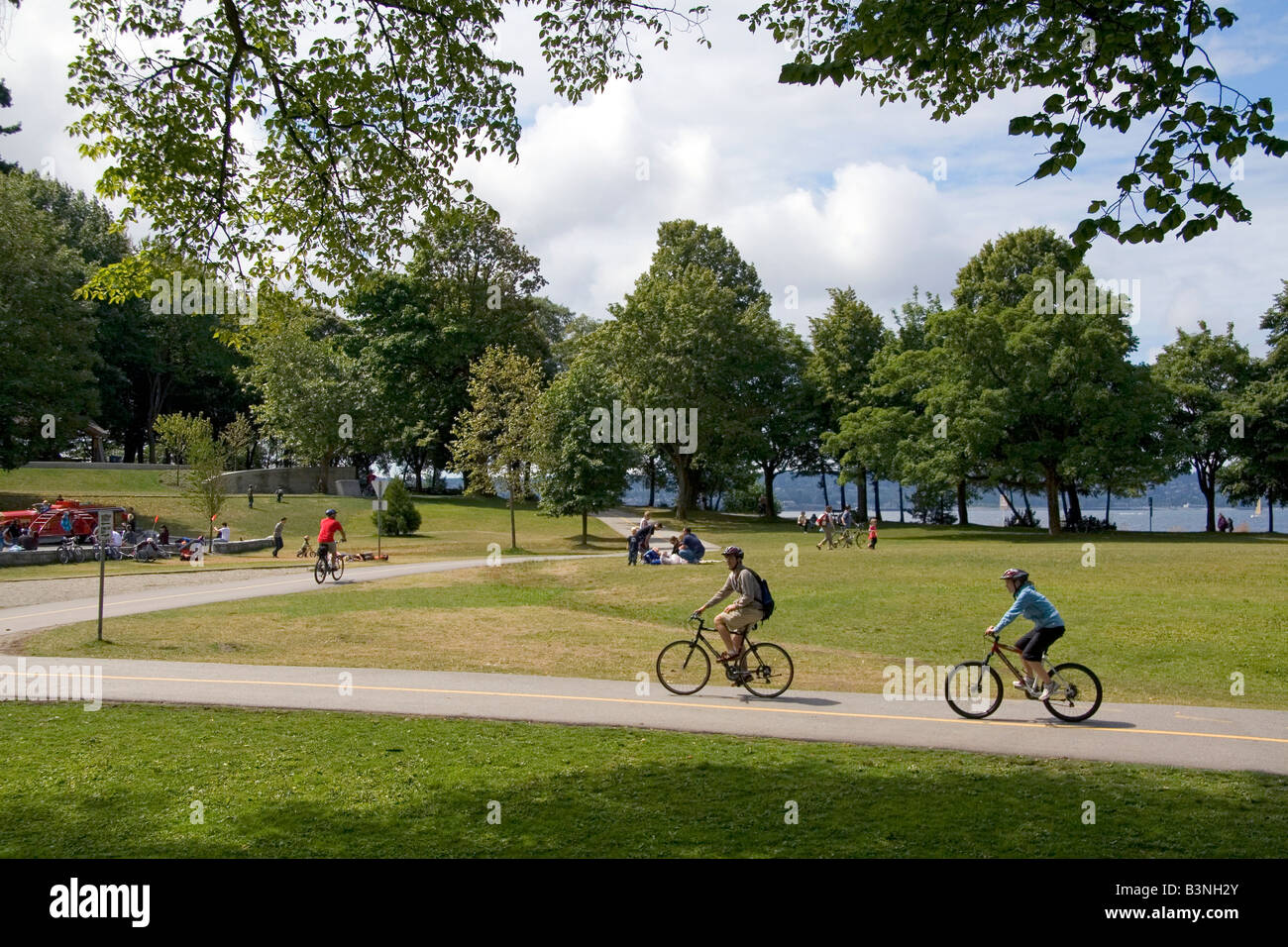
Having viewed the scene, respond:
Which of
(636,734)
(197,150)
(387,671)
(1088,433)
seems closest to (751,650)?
(636,734)

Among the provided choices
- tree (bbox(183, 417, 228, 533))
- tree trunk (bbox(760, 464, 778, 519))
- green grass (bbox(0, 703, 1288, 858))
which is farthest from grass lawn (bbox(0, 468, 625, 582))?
green grass (bbox(0, 703, 1288, 858))

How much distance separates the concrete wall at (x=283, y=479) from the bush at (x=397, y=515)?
18842mm

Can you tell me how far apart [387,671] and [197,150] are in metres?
7.85

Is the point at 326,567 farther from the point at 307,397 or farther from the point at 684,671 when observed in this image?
the point at 307,397

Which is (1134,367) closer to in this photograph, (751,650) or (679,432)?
(679,432)

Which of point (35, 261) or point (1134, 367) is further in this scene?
point (1134, 367)

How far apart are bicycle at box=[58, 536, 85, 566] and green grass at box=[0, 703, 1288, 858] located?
79.9 feet

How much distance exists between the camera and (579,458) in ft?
153

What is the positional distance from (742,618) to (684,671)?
1176mm

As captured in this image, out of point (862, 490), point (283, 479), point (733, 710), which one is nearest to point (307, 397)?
point (283, 479)

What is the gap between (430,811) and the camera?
762 centimetres

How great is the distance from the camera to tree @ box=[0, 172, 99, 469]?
4306cm

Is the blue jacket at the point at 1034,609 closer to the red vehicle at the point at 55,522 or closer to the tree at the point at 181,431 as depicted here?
the red vehicle at the point at 55,522

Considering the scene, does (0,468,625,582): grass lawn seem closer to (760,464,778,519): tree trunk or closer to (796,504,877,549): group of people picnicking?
(796,504,877,549): group of people picnicking
